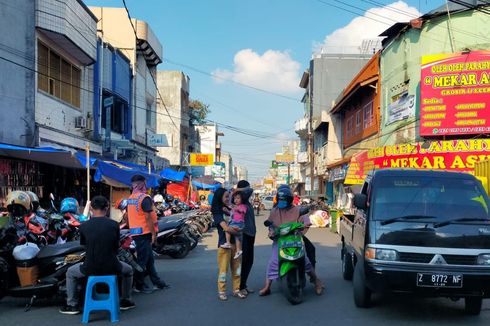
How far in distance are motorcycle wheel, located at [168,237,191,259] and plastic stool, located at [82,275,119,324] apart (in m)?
5.94

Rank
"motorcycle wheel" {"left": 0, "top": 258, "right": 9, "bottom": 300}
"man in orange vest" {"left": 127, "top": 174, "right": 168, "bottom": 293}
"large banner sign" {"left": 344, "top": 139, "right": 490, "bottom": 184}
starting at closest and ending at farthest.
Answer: "motorcycle wheel" {"left": 0, "top": 258, "right": 9, "bottom": 300} → "man in orange vest" {"left": 127, "top": 174, "right": 168, "bottom": 293} → "large banner sign" {"left": 344, "top": 139, "right": 490, "bottom": 184}

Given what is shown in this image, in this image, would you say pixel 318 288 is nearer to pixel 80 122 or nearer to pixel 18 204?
pixel 18 204

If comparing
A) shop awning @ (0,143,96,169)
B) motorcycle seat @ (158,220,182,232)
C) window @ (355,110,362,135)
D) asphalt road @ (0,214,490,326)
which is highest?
window @ (355,110,362,135)

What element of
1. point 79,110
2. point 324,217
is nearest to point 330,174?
point 324,217

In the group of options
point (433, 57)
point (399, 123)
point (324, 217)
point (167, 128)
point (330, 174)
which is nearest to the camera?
point (433, 57)

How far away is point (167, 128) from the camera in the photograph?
4444 centimetres

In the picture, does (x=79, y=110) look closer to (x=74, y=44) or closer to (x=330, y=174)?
(x=74, y=44)

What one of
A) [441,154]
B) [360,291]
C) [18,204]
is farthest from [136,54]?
[360,291]

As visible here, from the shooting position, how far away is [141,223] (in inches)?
314

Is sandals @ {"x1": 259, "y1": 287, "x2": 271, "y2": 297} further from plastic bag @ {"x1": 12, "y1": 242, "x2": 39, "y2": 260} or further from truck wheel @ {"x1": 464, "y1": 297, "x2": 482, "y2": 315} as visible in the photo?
plastic bag @ {"x1": 12, "y1": 242, "x2": 39, "y2": 260}

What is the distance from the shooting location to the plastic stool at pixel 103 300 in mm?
6238

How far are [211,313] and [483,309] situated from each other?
12.6 feet

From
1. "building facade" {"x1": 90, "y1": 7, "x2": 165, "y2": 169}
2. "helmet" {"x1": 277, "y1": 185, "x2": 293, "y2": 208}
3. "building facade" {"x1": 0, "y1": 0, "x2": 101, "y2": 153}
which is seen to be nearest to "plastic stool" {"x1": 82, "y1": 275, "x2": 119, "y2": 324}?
"helmet" {"x1": 277, "y1": 185, "x2": 293, "y2": 208}

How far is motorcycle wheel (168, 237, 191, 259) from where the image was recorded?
40.5 ft
